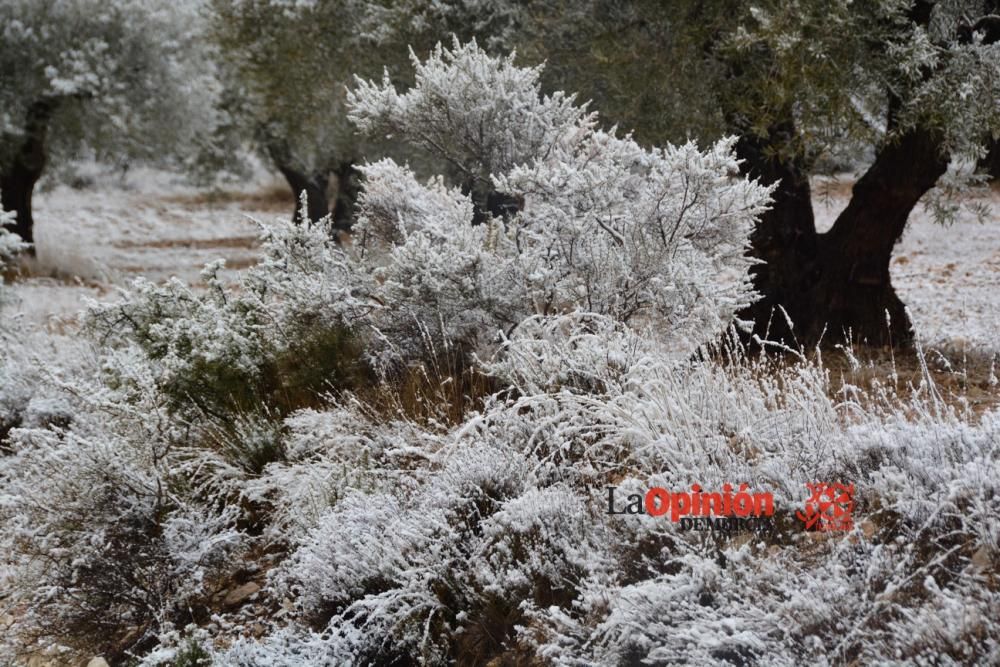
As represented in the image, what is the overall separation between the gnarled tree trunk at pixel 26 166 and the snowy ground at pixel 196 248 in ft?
3.50

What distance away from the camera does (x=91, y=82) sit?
49.9 feet

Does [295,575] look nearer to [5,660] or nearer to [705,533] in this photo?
[5,660]

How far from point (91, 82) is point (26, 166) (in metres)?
2.46

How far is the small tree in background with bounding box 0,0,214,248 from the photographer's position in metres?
14.8

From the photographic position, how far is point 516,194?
16.6 ft

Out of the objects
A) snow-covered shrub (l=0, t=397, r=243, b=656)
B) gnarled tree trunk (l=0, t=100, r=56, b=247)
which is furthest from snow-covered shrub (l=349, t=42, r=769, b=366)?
gnarled tree trunk (l=0, t=100, r=56, b=247)

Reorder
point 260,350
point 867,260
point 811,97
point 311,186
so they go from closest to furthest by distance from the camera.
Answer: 1. point 260,350
2. point 811,97
3. point 867,260
4. point 311,186

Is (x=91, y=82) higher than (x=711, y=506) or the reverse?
higher

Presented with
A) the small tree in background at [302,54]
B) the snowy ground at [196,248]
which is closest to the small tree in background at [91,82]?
the small tree in background at [302,54]

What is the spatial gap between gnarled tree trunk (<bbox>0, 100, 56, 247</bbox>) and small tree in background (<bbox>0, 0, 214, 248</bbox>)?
0.02 meters

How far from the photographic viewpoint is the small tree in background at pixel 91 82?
1484 cm

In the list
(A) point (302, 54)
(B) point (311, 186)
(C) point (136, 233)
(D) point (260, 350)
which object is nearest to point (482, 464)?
(D) point (260, 350)

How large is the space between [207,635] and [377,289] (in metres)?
2.48

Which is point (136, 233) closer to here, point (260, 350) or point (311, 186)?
point (311, 186)
